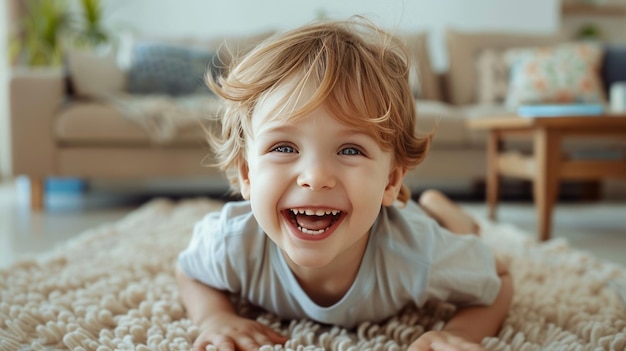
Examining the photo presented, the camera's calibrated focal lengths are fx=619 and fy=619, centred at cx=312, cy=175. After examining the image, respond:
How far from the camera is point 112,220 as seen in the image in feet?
7.50

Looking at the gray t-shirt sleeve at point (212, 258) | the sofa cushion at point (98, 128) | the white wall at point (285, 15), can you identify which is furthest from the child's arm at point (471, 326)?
the white wall at point (285, 15)

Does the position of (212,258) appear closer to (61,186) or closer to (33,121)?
(33,121)

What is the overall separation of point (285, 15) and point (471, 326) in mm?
3884

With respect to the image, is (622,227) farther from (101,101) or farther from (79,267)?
(101,101)

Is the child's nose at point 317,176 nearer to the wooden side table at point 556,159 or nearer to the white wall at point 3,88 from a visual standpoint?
the wooden side table at point 556,159

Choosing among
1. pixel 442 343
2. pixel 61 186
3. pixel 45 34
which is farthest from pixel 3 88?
pixel 442 343

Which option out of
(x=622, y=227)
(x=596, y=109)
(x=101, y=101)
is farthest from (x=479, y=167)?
(x=101, y=101)

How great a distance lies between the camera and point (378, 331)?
0.85 meters

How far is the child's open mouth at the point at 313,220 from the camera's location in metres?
0.68

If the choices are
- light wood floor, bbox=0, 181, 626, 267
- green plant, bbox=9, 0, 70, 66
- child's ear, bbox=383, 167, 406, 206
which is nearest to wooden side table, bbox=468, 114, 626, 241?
light wood floor, bbox=0, 181, 626, 267

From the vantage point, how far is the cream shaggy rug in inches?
31.3

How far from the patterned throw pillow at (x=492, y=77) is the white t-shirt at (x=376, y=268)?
2.44 m

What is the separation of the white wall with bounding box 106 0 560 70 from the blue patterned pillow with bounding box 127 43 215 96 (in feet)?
4.38

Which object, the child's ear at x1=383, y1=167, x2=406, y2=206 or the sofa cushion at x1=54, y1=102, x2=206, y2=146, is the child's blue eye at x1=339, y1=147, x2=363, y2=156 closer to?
the child's ear at x1=383, y1=167, x2=406, y2=206
